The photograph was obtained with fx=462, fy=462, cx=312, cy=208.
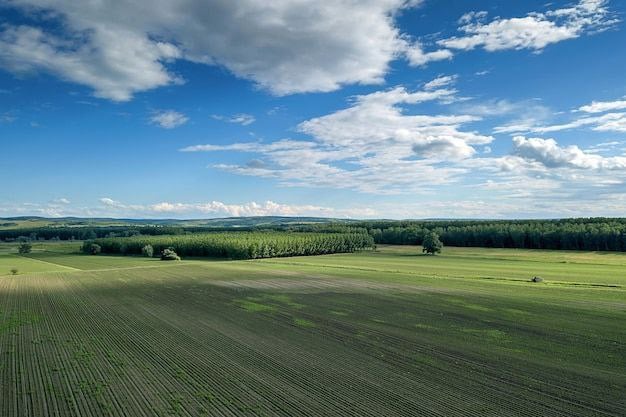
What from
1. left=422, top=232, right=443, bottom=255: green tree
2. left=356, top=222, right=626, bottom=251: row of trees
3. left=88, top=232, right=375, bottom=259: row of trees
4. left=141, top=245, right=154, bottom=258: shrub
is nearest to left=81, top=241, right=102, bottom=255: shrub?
left=88, top=232, right=375, bottom=259: row of trees

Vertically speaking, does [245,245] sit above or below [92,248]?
above

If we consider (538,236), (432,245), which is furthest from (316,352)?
(538,236)

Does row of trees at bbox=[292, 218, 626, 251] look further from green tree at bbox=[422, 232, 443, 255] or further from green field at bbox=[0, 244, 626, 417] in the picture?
green field at bbox=[0, 244, 626, 417]

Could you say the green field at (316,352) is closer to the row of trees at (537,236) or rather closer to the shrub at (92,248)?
the row of trees at (537,236)

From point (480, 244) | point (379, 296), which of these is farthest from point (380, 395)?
point (480, 244)

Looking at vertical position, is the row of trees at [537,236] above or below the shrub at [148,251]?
above

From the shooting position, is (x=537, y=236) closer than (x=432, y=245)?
No

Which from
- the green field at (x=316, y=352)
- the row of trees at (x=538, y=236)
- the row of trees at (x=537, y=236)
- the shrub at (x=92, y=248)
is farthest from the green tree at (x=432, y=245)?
the shrub at (x=92, y=248)

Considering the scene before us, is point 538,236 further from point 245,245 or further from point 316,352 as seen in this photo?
point 316,352
